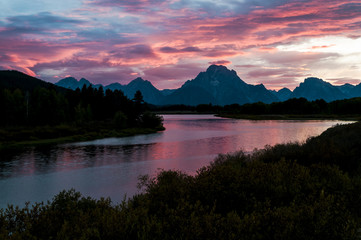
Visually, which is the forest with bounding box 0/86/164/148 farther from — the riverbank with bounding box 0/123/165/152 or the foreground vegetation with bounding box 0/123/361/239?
the foreground vegetation with bounding box 0/123/361/239

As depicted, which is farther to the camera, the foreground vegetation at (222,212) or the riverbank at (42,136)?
the riverbank at (42,136)

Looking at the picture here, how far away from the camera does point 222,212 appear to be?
10266 millimetres

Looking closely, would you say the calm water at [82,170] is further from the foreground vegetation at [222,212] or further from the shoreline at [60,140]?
the foreground vegetation at [222,212]

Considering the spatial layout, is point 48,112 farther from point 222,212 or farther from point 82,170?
point 222,212

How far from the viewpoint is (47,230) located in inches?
318

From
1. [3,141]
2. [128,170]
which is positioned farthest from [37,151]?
[128,170]

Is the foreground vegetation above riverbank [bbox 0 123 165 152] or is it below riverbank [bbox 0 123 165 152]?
above

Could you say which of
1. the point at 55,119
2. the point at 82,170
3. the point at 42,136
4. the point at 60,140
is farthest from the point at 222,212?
the point at 55,119

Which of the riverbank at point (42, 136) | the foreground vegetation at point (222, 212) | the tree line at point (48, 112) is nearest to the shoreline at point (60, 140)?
the riverbank at point (42, 136)

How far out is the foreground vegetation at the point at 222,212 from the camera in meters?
6.74

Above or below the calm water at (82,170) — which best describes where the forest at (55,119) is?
above

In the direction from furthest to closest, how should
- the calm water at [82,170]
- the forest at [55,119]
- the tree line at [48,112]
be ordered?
the tree line at [48,112]
the forest at [55,119]
the calm water at [82,170]

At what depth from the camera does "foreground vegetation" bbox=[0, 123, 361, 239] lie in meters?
6.74

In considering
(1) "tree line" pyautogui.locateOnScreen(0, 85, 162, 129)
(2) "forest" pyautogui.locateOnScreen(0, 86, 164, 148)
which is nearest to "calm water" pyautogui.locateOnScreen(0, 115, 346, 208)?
(2) "forest" pyautogui.locateOnScreen(0, 86, 164, 148)
